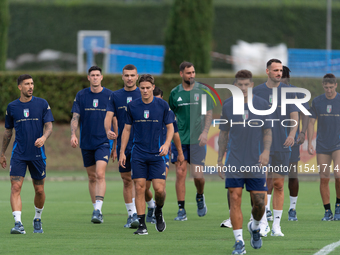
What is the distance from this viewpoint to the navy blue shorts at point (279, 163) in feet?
31.6

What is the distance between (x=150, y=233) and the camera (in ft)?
31.4

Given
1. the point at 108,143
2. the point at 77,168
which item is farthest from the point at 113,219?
the point at 77,168

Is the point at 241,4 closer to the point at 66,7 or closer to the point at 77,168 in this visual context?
the point at 66,7

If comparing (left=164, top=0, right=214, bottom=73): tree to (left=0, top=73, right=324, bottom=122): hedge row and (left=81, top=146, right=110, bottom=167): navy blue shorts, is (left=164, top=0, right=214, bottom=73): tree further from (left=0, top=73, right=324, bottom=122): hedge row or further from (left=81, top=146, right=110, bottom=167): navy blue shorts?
(left=81, top=146, right=110, bottom=167): navy blue shorts

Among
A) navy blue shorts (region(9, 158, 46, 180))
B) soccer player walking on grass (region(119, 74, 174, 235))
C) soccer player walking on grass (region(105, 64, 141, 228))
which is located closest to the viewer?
soccer player walking on grass (region(119, 74, 174, 235))

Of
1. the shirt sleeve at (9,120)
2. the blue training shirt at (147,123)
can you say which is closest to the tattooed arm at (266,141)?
the blue training shirt at (147,123)

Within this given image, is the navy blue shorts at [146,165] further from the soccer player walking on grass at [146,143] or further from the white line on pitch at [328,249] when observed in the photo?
the white line on pitch at [328,249]

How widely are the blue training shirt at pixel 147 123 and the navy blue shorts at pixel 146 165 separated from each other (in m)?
0.08

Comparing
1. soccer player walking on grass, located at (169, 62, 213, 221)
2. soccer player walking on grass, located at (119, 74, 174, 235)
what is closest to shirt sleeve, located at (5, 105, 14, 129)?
soccer player walking on grass, located at (119, 74, 174, 235)

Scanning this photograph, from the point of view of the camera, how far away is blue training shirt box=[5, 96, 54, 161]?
9.54 meters

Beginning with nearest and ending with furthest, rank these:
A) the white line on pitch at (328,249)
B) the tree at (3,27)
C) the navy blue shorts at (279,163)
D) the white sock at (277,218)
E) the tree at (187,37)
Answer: the white line on pitch at (328,249)
the white sock at (277,218)
the navy blue shorts at (279,163)
the tree at (187,37)
the tree at (3,27)

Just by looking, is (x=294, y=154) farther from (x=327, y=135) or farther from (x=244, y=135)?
(x=244, y=135)

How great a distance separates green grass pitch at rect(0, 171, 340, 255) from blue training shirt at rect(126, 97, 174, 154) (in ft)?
4.38

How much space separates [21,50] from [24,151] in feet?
87.3
